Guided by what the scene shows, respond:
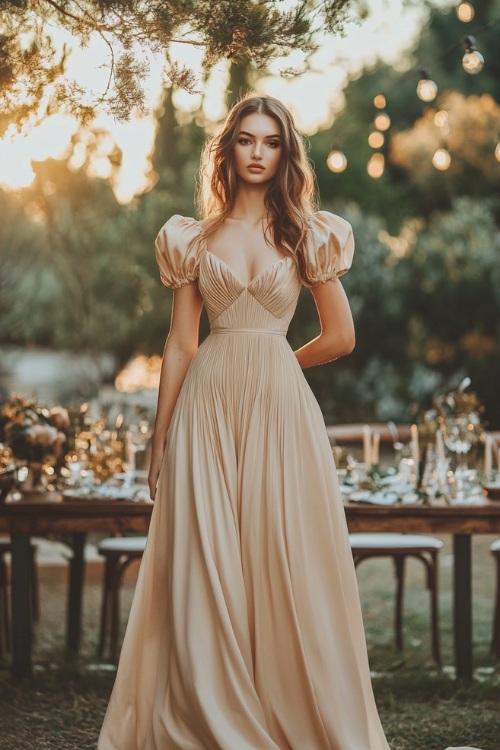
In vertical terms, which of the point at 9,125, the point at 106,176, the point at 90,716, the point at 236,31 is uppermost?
the point at 106,176

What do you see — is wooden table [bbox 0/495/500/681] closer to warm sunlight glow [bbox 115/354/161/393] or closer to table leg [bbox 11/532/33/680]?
table leg [bbox 11/532/33/680]

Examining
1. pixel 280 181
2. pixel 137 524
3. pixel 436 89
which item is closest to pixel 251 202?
pixel 280 181

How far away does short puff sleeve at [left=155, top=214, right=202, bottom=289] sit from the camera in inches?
119

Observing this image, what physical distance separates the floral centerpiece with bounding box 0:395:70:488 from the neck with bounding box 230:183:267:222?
1.63 meters

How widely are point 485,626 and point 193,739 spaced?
320 centimetres

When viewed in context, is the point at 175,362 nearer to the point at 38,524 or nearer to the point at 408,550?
the point at 38,524

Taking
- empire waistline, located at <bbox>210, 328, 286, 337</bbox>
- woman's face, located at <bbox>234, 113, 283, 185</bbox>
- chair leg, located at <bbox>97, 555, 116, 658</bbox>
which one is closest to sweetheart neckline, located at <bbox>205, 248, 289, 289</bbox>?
empire waistline, located at <bbox>210, 328, 286, 337</bbox>

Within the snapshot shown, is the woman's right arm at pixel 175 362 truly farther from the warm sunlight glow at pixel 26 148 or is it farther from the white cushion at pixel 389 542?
the white cushion at pixel 389 542

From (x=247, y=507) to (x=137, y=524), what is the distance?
1.29 m

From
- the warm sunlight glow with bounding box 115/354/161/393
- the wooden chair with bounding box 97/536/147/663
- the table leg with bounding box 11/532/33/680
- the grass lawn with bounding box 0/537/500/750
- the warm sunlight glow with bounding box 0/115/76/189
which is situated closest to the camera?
the warm sunlight glow with bounding box 0/115/76/189

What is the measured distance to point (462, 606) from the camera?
4.19 meters

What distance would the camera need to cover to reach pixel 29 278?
43.5 ft

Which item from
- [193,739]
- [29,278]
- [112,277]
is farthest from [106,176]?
[193,739]

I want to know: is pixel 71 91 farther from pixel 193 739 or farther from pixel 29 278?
pixel 29 278
